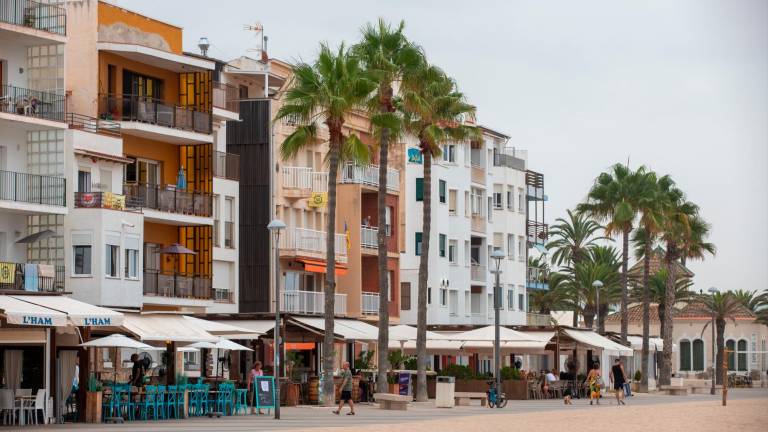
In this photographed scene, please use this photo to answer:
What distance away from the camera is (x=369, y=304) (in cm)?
7925

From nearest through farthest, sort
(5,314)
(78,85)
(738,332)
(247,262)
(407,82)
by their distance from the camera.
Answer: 1. (5,314)
2. (78,85)
3. (407,82)
4. (247,262)
5. (738,332)

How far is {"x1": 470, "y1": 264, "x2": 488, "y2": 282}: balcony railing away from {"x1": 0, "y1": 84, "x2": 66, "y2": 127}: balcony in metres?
44.5

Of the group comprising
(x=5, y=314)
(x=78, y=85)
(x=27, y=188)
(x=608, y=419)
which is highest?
(x=78, y=85)

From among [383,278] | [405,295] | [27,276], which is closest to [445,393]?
[383,278]

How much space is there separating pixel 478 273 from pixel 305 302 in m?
24.9

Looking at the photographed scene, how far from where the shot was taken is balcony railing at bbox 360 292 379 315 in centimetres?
7856

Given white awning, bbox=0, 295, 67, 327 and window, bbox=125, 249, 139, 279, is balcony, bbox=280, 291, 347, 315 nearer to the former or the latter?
window, bbox=125, 249, 139, 279

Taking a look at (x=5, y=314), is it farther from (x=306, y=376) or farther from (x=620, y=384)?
(x=620, y=384)

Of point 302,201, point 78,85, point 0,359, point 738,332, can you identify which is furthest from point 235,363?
point 738,332

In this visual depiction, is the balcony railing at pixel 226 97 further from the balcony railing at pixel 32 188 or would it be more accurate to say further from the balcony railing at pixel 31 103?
the balcony railing at pixel 32 188

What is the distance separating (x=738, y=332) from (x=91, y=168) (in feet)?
287

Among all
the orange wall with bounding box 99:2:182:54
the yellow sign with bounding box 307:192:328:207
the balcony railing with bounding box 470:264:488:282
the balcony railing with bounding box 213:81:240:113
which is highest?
the orange wall with bounding box 99:2:182:54

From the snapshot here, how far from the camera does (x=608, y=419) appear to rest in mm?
47406

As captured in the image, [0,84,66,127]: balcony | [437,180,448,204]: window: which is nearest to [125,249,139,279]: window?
[0,84,66,127]: balcony
